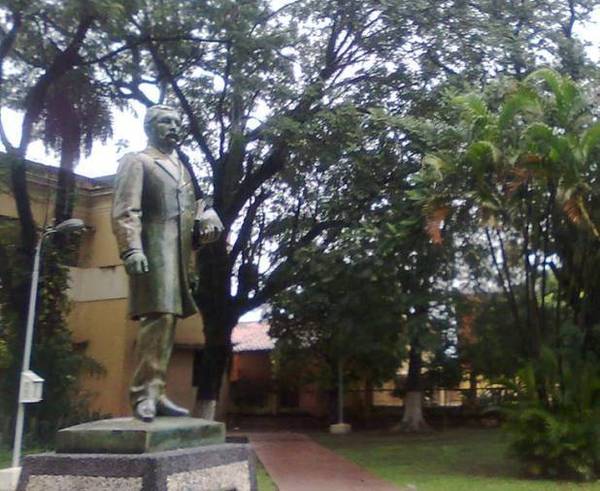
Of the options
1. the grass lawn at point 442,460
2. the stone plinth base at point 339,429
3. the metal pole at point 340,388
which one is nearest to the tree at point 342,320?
the metal pole at point 340,388

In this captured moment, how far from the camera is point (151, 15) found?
15352 millimetres

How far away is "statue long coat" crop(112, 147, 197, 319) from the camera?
6035 millimetres

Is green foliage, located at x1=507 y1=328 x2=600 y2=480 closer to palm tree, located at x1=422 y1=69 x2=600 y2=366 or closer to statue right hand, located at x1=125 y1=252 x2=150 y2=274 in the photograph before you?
palm tree, located at x1=422 y1=69 x2=600 y2=366

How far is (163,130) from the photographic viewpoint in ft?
21.4

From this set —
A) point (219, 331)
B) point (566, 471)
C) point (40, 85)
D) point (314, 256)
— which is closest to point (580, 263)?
point (566, 471)

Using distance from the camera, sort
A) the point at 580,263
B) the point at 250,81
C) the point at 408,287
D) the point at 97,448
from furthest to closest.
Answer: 1. the point at 408,287
2. the point at 250,81
3. the point at 580,263
4. the point at 97,448

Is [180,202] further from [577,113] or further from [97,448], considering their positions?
[577,113]

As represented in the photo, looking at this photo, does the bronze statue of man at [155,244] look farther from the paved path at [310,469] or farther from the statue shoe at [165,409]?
the paved path at [310,469]

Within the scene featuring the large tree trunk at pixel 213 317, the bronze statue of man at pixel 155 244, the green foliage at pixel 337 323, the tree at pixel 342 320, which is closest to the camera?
the bronze statue of man at pixel 155 244

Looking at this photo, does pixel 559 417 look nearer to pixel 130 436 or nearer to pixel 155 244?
pixel 155 244

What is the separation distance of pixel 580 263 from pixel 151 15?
8531mm

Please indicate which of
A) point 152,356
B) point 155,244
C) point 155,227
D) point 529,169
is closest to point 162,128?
point 155,227

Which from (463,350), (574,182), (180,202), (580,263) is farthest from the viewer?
(463,350)

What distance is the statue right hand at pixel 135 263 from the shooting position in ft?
19.0
